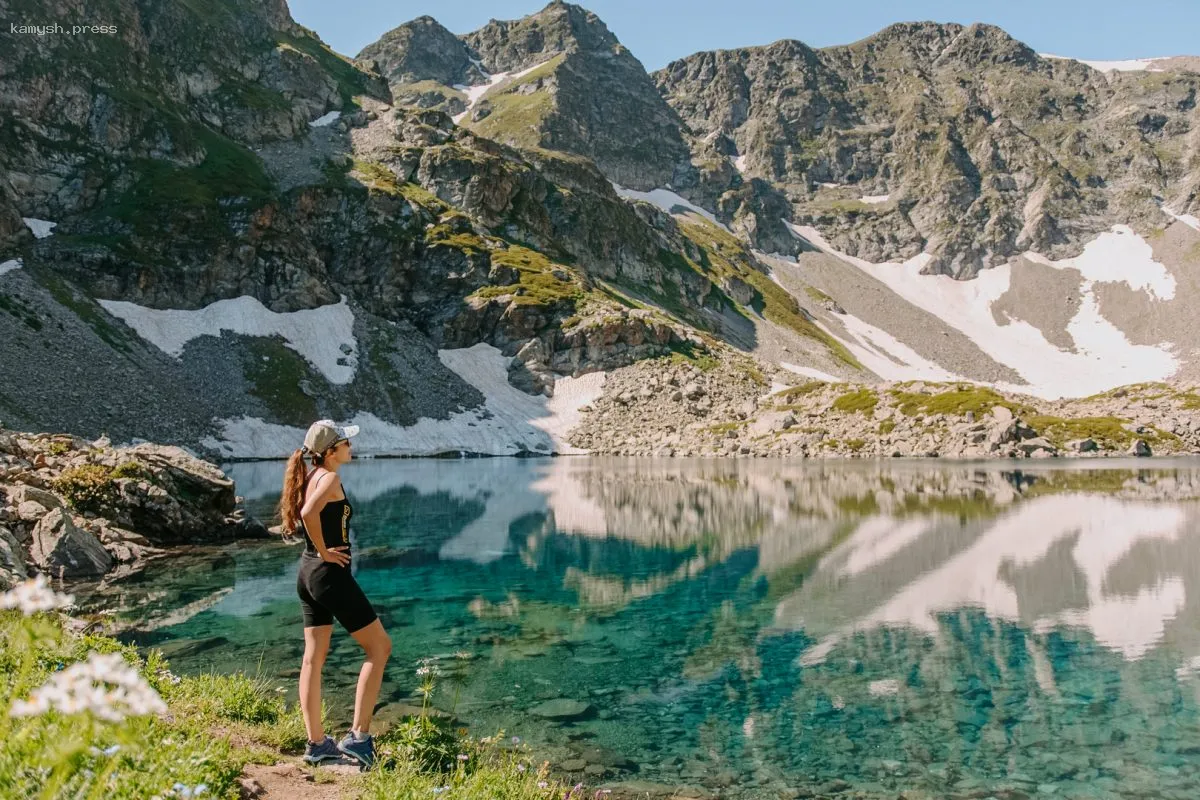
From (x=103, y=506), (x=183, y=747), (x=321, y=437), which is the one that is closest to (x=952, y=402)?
(x=103, y=506)

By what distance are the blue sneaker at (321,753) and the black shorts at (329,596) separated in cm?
123

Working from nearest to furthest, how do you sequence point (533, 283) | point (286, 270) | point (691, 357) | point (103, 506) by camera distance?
point (103, 506)
point (286, 270)
point (691, 357)
point (533, 283)

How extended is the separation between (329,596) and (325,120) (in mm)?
173163

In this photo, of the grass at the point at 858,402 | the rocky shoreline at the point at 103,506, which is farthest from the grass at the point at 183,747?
the grass at the point at 858,402

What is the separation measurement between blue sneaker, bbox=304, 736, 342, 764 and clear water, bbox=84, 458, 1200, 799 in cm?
322

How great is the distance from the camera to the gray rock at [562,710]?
1195cm

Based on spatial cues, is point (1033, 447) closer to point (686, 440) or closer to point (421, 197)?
point (686, 440)

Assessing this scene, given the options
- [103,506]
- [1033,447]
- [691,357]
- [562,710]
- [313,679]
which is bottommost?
[1033,447]

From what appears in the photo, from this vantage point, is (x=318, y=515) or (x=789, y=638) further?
(x=789, y=638)

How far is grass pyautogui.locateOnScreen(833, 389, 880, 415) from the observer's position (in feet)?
346

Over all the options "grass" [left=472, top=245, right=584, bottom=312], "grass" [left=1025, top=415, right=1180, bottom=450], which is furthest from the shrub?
"grass" [left=472, top=245, right=584, bottom=312]

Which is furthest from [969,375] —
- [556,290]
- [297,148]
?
[297,148]

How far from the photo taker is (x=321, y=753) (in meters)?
8.21

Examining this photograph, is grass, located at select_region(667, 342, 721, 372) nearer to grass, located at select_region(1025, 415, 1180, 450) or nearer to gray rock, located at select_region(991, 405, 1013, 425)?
gray rock, located at select_region(991, 405, 1013, 425)
